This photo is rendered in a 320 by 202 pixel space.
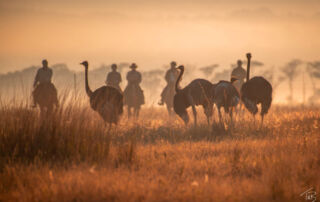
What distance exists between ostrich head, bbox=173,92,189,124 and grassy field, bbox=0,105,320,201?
193 inches

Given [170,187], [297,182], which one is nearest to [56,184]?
[170,187]

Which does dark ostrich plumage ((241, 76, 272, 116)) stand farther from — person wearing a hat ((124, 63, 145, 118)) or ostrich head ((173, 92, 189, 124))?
person wearing a hat ((124, 63, 145, 118))

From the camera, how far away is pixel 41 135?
895 cm

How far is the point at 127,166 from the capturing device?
820 cm

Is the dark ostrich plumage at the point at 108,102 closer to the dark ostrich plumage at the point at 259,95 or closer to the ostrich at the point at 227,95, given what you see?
the ostrich at the point at 227,95

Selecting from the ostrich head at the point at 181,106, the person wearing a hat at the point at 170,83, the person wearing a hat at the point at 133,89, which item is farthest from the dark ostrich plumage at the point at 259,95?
the person wearing a hat at the point at 133,89

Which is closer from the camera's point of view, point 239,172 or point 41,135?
point 239,172

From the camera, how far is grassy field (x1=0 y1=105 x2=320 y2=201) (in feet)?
21.2

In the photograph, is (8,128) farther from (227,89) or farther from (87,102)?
(227,89)

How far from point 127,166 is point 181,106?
8065 mm

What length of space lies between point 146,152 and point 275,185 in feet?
11.9

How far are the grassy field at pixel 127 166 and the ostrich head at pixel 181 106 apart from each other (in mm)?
4914

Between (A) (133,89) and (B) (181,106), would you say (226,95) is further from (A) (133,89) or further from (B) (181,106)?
(A) (133,89)

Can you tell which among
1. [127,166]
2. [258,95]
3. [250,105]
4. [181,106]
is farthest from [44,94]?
[127,166]
